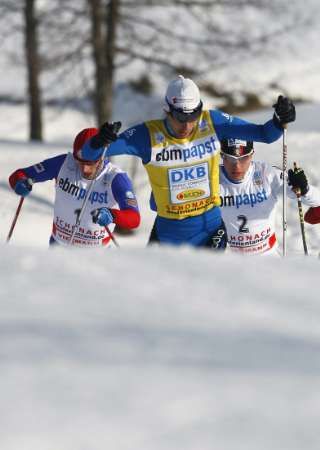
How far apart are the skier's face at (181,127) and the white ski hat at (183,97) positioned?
0.13 metres

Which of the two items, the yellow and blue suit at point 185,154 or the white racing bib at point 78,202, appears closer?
the yellow and blue suit at point 185,154

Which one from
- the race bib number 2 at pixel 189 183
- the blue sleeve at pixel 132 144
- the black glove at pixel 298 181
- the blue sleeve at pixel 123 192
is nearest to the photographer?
the blue sleeve at pixel 132 144

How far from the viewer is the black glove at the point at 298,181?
24.4ft

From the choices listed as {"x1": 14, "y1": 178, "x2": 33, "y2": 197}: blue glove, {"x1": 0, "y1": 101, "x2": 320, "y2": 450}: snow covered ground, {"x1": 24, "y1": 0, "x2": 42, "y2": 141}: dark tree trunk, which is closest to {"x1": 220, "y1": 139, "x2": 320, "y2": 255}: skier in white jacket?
{"x1": 14, "y1": 178, "x2": 33, "y2": 197}: blue glove

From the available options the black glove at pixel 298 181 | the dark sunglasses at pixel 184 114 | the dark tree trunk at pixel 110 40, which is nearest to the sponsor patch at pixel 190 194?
the dark sunglasses at pixel 184 114

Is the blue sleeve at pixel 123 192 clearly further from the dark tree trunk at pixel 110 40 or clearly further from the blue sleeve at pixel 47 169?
the dark tree trunk at pixel 110 40

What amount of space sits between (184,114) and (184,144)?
30 centimetres

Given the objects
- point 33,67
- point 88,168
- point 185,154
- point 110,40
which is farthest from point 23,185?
point 33,67

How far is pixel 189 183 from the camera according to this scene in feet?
21.9

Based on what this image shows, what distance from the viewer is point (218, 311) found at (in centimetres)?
331

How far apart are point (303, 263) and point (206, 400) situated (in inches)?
55.4

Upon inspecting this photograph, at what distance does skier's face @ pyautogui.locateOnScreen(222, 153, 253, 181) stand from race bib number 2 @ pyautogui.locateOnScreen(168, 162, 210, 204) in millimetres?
640

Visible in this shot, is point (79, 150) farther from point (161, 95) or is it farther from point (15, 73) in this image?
point (15, 73)

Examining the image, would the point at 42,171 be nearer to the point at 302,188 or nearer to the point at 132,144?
the point at 132,144
